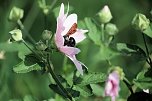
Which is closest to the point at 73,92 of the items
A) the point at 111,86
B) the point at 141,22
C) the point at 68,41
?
the point at 68,41

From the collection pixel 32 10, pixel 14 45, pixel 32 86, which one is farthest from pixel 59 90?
pixel 32 10

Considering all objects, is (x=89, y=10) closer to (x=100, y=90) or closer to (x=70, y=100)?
(x=100, y=90)

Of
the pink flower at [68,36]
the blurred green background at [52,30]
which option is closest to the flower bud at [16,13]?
the blurred green background at [52,30]

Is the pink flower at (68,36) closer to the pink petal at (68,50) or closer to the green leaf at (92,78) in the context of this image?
the pink petal at (68,50)

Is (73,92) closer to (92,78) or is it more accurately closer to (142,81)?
(92,78)

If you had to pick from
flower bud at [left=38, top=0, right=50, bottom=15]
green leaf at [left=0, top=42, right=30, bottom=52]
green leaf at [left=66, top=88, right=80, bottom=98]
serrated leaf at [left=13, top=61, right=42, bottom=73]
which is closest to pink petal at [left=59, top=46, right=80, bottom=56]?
serrated leaf at [left=13, top=61, right=42, bottom=73]
